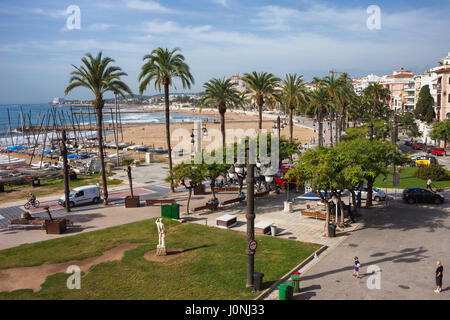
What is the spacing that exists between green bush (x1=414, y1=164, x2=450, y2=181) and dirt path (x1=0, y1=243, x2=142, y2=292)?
30.7m

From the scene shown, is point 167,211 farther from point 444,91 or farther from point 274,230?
point 444,91

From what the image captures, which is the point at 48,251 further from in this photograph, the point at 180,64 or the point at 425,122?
the point at 425,122

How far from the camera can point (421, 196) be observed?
27.1m

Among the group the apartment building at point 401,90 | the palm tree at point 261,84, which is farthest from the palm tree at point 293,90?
the apartment building at point 401,90

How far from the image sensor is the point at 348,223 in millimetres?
22953

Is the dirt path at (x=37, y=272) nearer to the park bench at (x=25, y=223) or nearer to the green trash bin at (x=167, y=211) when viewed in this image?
the green trash bin at (x=167, y=211)

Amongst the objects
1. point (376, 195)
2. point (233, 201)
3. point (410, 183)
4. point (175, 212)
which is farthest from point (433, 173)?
point (175, 212)

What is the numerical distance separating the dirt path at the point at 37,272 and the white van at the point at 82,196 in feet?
41.3

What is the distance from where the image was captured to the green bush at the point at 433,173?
34.5 metres

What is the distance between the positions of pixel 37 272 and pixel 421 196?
86.9 ft

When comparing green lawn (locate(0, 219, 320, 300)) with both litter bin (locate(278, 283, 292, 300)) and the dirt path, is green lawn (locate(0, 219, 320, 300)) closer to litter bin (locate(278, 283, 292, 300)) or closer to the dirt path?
the dirt path
